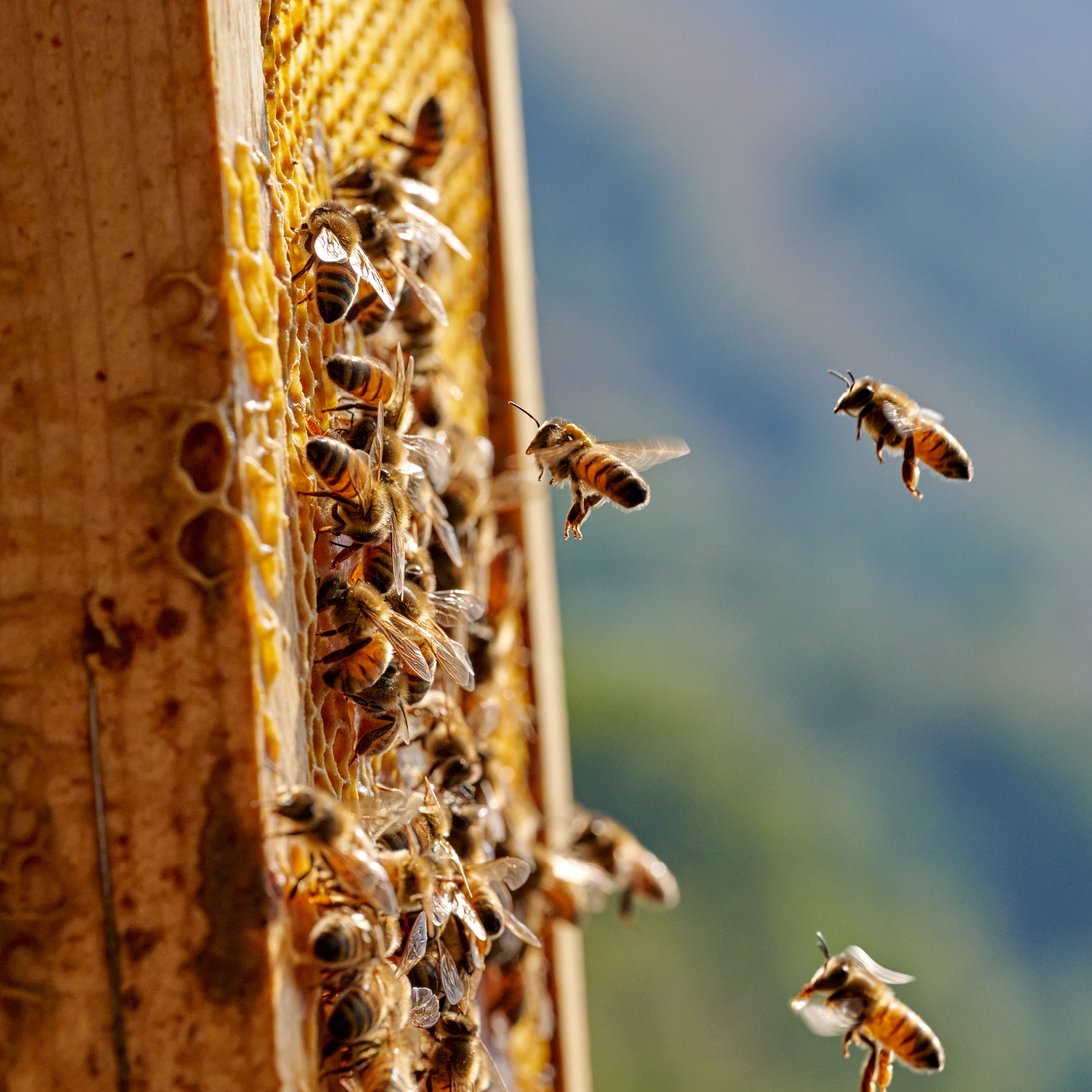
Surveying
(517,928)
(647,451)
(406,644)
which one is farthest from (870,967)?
(406,644)

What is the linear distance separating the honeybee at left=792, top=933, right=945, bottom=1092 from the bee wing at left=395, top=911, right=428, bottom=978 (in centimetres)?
66

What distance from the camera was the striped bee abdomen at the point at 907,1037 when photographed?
1.74 meters

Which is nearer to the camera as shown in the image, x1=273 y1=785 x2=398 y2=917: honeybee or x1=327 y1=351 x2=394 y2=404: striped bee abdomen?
x1=273 y1=785 x2=398 y2=917: honeybee

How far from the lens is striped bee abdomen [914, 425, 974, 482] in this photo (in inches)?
72.2

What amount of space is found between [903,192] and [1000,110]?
84cm

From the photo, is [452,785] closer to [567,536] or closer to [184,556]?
[567,536]

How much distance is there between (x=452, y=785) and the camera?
1.61 meters

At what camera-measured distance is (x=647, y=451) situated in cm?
187

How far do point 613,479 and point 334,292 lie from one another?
0.49 metres

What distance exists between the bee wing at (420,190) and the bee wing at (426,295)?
14 cm

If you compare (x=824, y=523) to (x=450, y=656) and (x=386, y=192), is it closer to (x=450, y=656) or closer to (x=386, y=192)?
(x=386, y=192)

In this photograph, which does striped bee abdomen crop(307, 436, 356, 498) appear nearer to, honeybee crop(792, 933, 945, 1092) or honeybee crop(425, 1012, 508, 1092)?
honeybee crop(425, 1012, 508, 1092)

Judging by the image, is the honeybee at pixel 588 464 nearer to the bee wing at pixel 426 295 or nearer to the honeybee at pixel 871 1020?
the bee wing at pixel 426 295

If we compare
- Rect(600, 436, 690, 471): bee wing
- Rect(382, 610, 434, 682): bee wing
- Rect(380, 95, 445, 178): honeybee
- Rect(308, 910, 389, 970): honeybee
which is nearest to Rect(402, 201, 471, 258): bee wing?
Rect(380, 95, 445, 178): honeybee
